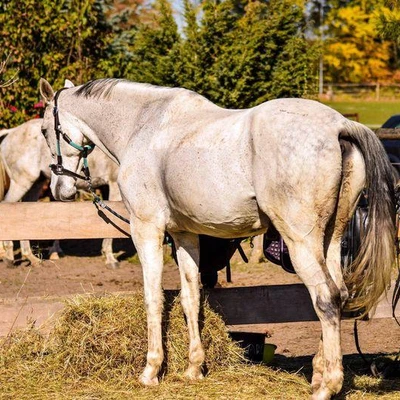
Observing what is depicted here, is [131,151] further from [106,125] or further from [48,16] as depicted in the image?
[48,16]

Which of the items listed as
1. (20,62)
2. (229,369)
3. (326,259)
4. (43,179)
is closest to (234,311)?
(229,369)

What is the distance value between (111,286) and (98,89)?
4.20 meters

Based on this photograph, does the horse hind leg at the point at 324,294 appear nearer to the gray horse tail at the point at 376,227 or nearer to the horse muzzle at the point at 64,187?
the gray horse tail at the point at 376,227

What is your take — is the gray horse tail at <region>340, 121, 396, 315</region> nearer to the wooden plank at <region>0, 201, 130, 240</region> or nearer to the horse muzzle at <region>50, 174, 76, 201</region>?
the wooden plank at <region>0, 201, 130, 240</region>

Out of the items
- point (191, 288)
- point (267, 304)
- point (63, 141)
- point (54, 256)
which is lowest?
point (54, 256)

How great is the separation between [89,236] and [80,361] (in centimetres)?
113

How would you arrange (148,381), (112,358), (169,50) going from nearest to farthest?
(148,381)
(112,358)
(169,50)

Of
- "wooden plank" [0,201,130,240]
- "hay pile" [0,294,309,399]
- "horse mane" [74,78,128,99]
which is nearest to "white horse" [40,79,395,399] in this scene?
"hay pile" [0,294,309,399]

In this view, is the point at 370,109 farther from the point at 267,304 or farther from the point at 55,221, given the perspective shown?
the point at 55,221

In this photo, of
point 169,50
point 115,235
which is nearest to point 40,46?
point 169,50

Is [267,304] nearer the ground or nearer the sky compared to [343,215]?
nearer the ground

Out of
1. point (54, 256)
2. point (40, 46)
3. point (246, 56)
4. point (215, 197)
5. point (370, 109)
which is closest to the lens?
point (215, 197)

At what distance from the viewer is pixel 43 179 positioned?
460 inches

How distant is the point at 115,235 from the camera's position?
20.6 ft
